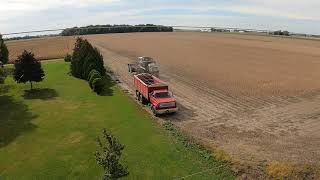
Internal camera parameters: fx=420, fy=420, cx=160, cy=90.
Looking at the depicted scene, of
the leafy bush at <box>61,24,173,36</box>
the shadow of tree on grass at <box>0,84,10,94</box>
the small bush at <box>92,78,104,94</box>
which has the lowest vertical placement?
the shadow of tree on grass at <box>0,84,10,94</box>

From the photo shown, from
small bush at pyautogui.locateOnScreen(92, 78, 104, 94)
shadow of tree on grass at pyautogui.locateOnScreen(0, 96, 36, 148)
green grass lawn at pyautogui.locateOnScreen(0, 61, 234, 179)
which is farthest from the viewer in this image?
small bush at pyautogui.locateOnScreen(92, 78, 104, 94)

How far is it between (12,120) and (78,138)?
9.15 m

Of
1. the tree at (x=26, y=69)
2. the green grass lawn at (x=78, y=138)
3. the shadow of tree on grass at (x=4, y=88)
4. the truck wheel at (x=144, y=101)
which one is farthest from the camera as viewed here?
the shadow of tree on grass at (x=4, y=88)

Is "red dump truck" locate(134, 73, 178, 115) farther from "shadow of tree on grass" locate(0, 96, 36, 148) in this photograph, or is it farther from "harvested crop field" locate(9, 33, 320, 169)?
"shadow of tree on grass" locate(0, 96, 36, 148)

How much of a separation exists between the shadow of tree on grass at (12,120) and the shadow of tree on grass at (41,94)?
7.49ft

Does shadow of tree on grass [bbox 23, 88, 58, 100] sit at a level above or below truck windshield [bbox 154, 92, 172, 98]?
below

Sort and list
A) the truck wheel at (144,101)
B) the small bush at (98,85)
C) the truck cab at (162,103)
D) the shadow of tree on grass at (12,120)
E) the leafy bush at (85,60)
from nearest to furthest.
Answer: the shadow of tree on grass at (12,120)
the truck cab at (162,103)
the truck wheel at (144,101)
the small bush at (98,85)
the leafy bush at (85,60)

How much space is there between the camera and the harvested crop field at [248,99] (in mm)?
29188

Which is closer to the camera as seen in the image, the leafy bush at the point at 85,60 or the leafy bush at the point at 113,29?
the leafy bush at the point at 85,60

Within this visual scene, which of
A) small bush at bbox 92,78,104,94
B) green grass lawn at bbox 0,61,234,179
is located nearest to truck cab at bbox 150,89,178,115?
green grass lawn at bbox 0,61,234,179

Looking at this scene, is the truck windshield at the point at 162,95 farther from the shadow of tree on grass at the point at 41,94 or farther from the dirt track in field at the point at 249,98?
the shadow of tree on grass at the point at 41,94

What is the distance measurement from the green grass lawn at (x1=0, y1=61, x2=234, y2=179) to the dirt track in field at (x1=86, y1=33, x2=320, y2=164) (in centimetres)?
296

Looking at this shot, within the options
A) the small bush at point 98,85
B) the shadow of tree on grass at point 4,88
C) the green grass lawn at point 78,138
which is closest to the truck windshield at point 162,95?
the green grass lawn at point 78,138

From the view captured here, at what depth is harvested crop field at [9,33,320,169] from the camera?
1149 inches
